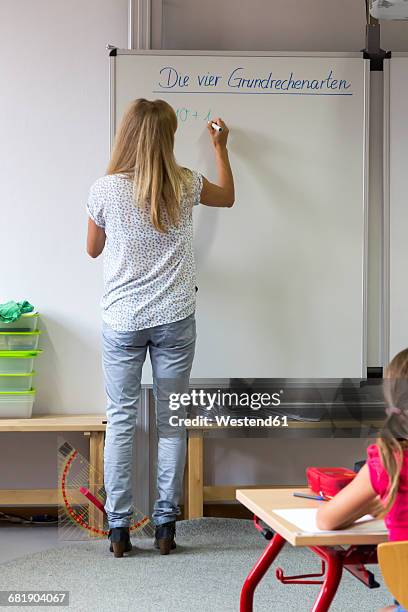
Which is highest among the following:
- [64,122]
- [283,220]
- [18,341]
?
[64,122]

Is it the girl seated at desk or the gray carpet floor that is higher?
the girl seated at desk

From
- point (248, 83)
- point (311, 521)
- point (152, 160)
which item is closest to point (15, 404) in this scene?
point (152, 160)

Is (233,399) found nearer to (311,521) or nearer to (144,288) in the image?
(144,288)

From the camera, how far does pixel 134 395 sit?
296 cm

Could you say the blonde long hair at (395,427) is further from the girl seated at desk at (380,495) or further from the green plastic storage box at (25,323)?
the green plastic storage box at (25,323)

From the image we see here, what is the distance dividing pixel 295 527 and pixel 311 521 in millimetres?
59

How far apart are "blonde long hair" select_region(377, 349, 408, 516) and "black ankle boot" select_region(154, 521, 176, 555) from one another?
1.60m

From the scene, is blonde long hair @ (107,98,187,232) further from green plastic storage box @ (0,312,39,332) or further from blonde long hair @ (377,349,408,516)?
blonde long hair @ (377,349,408,516)

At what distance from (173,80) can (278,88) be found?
0.42m

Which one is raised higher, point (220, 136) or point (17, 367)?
point (220, 136)

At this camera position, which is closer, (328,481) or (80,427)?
(328,481)

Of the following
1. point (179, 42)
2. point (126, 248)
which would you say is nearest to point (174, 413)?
point (126, 248)

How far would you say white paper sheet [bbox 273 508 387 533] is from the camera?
1407 millimetres

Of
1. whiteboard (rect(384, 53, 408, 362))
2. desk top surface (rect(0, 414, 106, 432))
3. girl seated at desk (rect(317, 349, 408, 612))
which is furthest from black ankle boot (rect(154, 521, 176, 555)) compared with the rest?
girl seated at desk (rect(317, 349, 408, 612))
